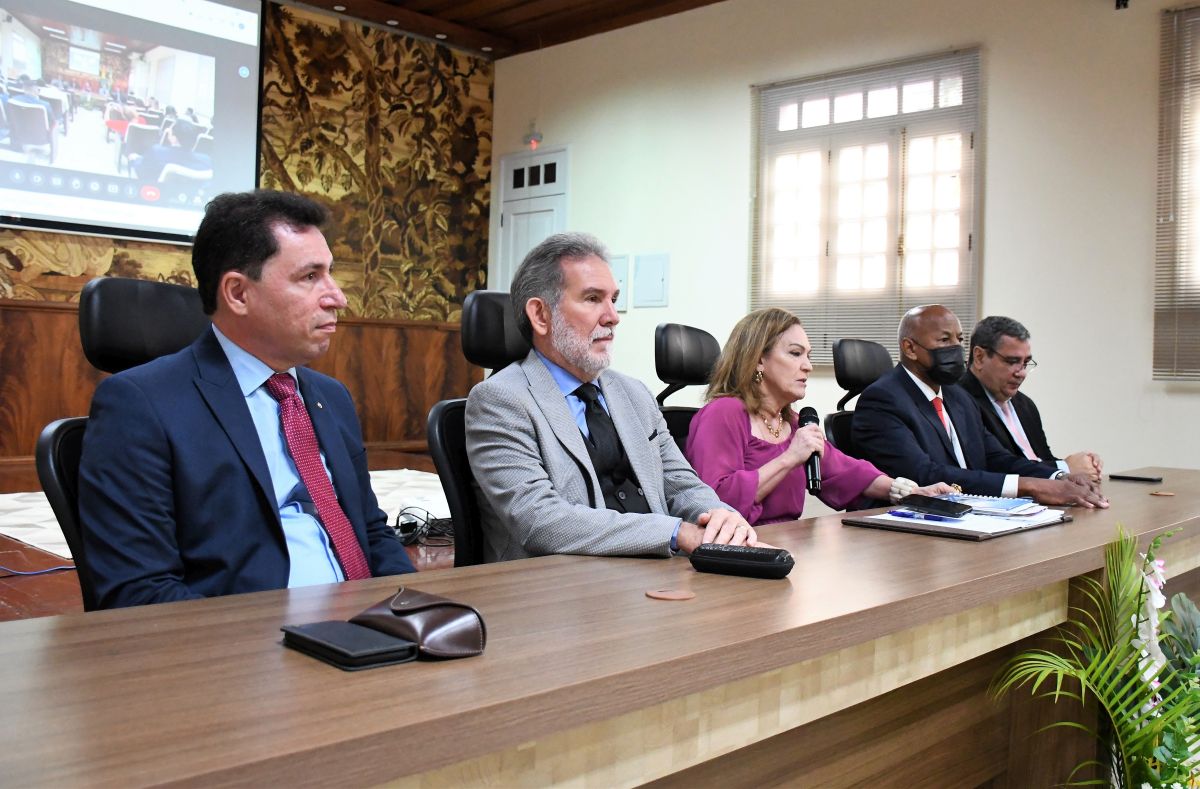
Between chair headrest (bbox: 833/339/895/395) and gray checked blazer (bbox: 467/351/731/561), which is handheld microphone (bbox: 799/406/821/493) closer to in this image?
gray checked blazer (bbox: 467/351/731/561)

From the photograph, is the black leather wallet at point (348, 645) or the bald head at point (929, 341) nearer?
the black leather wallet at point (348, 645)

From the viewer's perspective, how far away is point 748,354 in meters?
2.83

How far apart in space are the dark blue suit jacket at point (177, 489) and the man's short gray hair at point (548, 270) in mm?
686

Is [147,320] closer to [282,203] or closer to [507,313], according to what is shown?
[282,203]

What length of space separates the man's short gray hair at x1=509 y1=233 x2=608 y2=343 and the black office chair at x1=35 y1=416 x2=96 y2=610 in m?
0.89

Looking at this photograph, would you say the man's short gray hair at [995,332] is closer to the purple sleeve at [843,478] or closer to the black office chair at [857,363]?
the black office chair at [857,363]

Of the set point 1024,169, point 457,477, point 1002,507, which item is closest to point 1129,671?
point 1002,507

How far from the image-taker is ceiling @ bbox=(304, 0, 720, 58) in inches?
294

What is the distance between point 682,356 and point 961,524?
4.76ft

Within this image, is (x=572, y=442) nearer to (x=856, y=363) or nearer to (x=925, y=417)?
(x=925, y=417)

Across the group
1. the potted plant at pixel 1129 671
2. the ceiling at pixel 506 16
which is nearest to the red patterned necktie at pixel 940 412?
the potted plant at pixel 1129 671

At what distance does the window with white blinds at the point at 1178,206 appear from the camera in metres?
5.15

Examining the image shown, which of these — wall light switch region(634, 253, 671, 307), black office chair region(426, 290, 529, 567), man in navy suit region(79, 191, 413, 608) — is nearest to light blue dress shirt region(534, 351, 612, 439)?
black office chair region(426, 290, 529, 567)

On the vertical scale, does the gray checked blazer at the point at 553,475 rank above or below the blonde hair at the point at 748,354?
below
